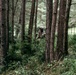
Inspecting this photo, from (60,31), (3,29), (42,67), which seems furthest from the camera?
(60,31)

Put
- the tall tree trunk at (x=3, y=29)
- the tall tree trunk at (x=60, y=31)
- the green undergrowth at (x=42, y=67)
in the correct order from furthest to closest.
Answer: the tall tree trunk at (x=60, y=31)
the tall tree trunk at (x=3, y=29)
the green undergrowth at (x=42, y=67)

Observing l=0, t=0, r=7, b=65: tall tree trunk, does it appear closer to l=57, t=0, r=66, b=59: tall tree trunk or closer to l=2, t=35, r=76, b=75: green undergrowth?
l=2, t=35, r=76, b=75: green undergrowth

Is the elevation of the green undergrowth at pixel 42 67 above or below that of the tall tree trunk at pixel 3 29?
below

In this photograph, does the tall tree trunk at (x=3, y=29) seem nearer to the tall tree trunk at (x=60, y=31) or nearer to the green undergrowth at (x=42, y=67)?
the green undergrowth at (x=42, y=67)

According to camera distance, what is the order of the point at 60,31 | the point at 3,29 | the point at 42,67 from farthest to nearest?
1. the point at 60,31
2. the point at 3,29
3. the point at 42,67

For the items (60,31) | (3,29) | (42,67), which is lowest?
(42,67)

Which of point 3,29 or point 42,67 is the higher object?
point 3,29

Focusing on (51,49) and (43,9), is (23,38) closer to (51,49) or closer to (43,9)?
(51,49)

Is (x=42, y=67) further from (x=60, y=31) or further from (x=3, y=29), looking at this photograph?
(x=3, y=29)

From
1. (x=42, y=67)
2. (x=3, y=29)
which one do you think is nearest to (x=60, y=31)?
(x=42, y=67)

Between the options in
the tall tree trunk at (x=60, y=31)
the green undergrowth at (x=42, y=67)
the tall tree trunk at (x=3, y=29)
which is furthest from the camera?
the tall tree trunk at (x=60, y=31)

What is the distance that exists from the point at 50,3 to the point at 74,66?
3.30m

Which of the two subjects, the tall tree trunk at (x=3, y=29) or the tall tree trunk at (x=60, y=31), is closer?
the tall tree trunk at (x=3, y=29)

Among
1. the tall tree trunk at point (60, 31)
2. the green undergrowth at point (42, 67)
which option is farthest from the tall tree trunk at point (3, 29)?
the tall tree trunk at point (60, 31)
